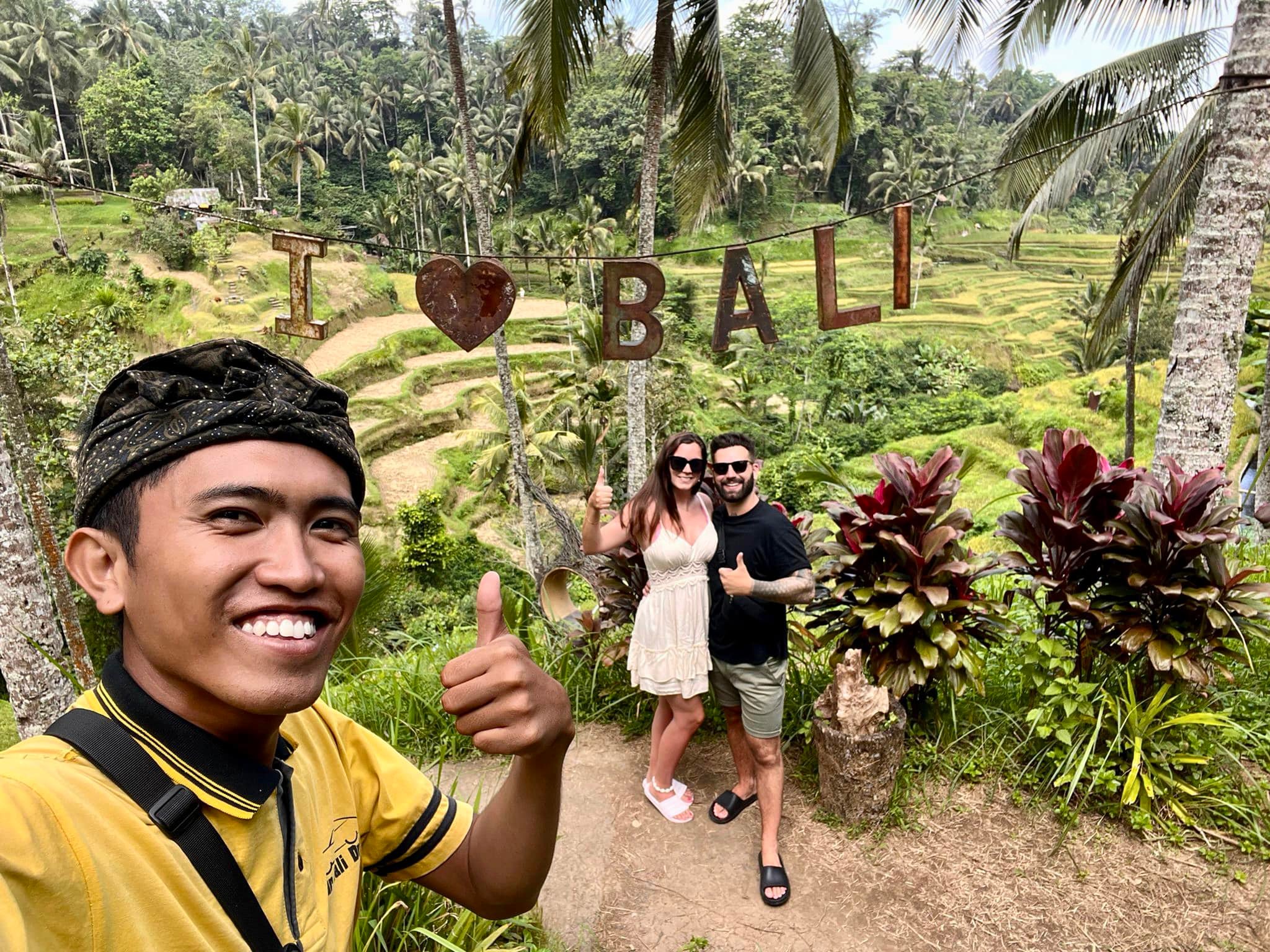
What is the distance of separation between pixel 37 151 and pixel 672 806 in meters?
34.0

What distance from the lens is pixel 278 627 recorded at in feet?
2.87

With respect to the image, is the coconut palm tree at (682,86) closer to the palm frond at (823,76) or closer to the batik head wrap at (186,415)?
the palm frond at (823,76)

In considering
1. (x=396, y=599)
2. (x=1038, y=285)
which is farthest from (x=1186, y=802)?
(x=1038, y=285)

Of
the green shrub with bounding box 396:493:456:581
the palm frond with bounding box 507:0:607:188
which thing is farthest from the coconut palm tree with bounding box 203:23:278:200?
the palm frond with bounding box 507:0:607:188

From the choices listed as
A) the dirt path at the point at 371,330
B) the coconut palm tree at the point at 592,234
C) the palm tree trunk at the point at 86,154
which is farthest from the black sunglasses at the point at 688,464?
the palm tree trunk at the point at 86,154

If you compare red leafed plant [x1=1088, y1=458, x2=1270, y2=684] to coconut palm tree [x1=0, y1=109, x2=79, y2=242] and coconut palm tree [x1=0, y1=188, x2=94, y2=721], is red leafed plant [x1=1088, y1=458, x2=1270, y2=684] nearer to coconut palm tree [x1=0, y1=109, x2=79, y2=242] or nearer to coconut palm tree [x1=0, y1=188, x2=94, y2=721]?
coconut palm tree [x1=0, y1=188, x2=94, y2=721]

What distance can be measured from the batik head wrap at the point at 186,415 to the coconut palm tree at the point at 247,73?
117 ft

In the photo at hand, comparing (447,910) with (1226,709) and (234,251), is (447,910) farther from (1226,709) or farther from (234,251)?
(234,251)

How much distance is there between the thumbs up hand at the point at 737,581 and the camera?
260 centimetres

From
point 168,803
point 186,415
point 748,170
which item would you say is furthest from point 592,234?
point 168,803

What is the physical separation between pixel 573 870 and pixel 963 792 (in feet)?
5.18

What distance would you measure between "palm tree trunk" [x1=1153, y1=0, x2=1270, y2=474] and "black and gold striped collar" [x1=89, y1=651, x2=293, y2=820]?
14.0 ft

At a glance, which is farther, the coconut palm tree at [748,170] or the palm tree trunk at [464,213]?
the palm tree trunk at [464,213]

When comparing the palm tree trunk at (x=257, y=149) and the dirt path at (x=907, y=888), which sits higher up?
the palm tree trunk at (x=257, y=149)
